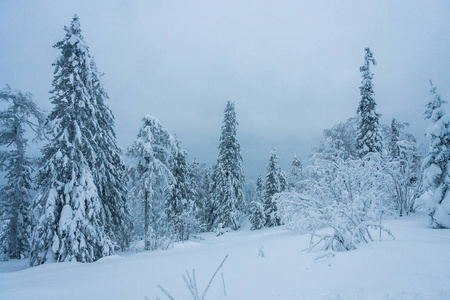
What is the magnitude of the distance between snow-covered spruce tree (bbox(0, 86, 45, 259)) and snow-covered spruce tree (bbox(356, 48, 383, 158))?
2499 cm

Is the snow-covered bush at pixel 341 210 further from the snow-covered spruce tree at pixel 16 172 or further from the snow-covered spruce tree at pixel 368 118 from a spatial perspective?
the snow-covered spruce tree at pixel 16 172

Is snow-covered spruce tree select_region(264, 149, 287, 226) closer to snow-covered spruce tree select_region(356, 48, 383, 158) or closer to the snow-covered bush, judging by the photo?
snow-covered spruce tree select_region(356, 48, 383, 158)

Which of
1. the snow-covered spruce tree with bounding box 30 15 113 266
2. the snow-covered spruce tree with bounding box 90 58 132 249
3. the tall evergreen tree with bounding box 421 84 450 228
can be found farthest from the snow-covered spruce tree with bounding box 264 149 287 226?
the snow-covered spruce tree with bounding box 30 15 113 266

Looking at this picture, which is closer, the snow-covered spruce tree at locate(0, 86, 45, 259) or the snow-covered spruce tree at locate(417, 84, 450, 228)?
the snow-covered spruce tree at locate(417, 84, 450, 228)

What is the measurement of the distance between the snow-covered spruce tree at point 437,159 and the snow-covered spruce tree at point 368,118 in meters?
12.4

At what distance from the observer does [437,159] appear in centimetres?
845

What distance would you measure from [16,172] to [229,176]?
1995cm

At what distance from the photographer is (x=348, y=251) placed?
472 cm

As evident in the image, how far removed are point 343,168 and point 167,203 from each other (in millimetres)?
20462

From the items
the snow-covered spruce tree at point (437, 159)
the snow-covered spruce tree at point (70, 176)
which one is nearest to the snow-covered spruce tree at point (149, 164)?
the snow-covered spruce tree at point (70, 176)

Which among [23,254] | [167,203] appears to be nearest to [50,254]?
[23,254]

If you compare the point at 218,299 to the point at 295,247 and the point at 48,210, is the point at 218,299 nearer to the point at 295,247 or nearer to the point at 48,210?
the point at 295,247

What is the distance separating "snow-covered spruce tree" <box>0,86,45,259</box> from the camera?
13.6m

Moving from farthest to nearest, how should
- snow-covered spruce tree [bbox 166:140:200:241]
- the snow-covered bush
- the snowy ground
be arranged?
snow-covered spruce tree [bbox 166:140:200:241] < the snow-covered bush < the snowy ground
